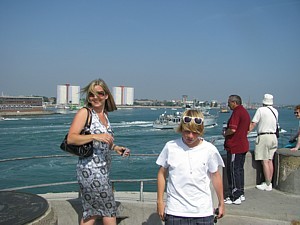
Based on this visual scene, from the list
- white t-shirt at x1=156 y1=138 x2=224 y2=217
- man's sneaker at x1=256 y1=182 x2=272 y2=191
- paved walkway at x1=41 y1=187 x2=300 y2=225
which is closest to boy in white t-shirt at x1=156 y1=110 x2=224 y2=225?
white t-shirt at x1=156 y1=138 x2=224 y2=217

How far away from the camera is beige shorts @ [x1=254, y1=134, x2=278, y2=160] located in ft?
17.9

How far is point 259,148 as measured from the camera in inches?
218

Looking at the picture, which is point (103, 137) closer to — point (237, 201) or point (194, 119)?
point (194, 119)

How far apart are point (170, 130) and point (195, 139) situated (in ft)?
214

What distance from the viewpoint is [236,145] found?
490 centimetres

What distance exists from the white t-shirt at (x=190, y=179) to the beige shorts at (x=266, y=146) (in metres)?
2.94

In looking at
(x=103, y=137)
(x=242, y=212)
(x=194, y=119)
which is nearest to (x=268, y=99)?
(x=242, y=212)

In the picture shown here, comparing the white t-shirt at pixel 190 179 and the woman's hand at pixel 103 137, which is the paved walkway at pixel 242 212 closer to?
the white t-shirt at pixel 190 179

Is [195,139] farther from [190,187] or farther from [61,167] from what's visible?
[61,167]

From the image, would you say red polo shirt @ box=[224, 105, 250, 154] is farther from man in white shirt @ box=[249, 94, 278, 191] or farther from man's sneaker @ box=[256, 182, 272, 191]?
man's sneaker @ box=[256, 182, 272, 191]

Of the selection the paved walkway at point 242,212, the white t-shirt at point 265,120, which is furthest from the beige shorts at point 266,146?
the paved walkway at point 242,212

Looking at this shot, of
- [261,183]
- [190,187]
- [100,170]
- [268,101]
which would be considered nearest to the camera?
[190,187]

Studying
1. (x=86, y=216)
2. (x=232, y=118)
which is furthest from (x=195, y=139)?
(x=232, y=118)

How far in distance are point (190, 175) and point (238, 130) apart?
7.61 ft
